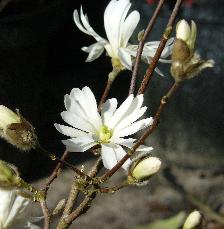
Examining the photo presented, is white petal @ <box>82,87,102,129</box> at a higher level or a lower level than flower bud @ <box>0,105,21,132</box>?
higher

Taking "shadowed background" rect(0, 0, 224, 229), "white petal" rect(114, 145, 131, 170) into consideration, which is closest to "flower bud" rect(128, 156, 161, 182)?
"white petal" rect(114, 145, 131, 170)

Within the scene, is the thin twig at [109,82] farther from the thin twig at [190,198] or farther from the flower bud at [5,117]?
the thin twig at [190,198]

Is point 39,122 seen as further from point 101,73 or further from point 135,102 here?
point 135,102

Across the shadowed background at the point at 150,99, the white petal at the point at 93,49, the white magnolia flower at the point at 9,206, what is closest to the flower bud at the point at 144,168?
the white magnolia flower at the point at 9,206

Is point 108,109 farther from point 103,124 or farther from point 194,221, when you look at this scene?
point 194,221

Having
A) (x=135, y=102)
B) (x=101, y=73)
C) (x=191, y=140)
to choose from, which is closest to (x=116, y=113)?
(x=135, y=102)

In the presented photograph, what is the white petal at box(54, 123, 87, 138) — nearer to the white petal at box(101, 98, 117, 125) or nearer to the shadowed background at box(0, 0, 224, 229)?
the white petal at box(101, 98, 117, 125)
